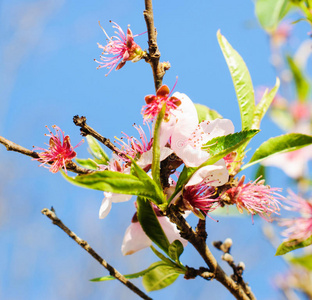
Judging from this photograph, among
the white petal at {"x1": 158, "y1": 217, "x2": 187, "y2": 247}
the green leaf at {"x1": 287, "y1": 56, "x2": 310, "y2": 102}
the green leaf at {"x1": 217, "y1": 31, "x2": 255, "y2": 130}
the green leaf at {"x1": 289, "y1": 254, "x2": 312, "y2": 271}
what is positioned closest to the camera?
the white petal at {"x1": 158, "y1": 217, "x2": 187, "y2": 247}

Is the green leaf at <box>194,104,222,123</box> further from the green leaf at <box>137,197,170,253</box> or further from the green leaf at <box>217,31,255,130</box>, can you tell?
the green leaf at <box>137,197,170,253</box>

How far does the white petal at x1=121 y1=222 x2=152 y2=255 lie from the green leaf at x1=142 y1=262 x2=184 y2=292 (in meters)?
0.12

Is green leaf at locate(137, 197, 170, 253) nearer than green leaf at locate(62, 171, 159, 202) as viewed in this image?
No

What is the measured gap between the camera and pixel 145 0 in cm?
106

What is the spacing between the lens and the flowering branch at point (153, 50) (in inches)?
42.0

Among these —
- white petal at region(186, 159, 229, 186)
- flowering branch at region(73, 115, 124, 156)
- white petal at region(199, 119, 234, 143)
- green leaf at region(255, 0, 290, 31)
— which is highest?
green leaf at region(255, 0, 290, 31)

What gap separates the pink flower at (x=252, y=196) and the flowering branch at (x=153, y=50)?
0.35 m

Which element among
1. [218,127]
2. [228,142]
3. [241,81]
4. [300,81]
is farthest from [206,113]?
[300,81]

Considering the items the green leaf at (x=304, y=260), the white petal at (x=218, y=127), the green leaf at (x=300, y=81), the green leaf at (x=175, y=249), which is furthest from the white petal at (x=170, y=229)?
the green leaf at (x=300, y=81)

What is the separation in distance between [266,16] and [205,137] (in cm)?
48

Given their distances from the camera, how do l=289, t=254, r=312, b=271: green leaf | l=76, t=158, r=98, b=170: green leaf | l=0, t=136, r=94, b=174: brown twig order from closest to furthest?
l=0, t=136, r=94, b=174: brown twig < l=76, t=158, r=98, b=170: green leaf < l=289, t=254, r=312, b=271: green leaf

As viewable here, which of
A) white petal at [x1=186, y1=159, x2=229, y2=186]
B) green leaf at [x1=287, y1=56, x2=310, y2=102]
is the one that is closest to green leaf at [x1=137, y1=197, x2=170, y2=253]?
white petal at [x1=186, y1=159, x2=229, y2=186]

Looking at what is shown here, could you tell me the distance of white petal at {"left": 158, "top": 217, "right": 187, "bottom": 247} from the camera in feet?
3.75

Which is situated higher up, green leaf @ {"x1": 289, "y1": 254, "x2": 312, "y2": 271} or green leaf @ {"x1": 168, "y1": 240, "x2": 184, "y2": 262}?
green leaf @ {"x1": 168, "y1": 240, "x2": 184, "y2": 262}
